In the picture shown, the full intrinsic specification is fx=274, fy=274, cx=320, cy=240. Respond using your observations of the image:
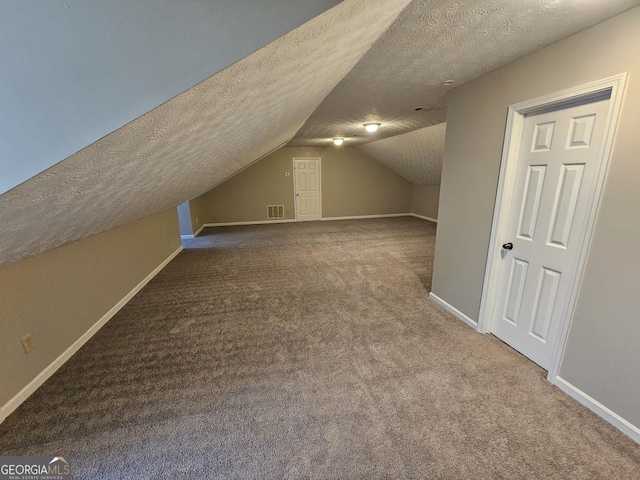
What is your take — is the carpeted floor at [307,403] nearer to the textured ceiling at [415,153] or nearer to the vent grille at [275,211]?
the textured ceiling at [415,153]

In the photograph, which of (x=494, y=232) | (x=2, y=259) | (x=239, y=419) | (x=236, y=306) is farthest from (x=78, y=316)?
(x=494, y=232)

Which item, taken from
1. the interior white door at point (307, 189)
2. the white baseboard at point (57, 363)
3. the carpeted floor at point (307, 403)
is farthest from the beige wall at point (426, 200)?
the white baseboard at point (57, 363)

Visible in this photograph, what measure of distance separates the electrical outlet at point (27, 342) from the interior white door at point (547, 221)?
343 centimetres

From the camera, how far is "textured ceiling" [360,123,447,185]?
4.75 meters

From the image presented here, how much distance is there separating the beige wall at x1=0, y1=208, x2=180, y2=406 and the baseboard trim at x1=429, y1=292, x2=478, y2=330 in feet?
10.9

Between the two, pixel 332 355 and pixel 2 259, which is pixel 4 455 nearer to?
pixel 2 259

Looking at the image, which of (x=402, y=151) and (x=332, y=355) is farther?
(x=402, y=151)

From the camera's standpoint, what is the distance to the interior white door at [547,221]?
63.7 inches

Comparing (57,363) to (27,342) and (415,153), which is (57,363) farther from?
(415,153)

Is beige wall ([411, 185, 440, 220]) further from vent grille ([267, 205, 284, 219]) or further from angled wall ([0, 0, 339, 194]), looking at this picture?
angled wall ([0, 0, 339, 194])

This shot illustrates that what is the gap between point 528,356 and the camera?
2051 millimetres

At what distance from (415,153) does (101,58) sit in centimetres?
588

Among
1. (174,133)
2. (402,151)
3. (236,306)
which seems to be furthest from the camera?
(402,151)

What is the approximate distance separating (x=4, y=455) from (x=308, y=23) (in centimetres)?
240
